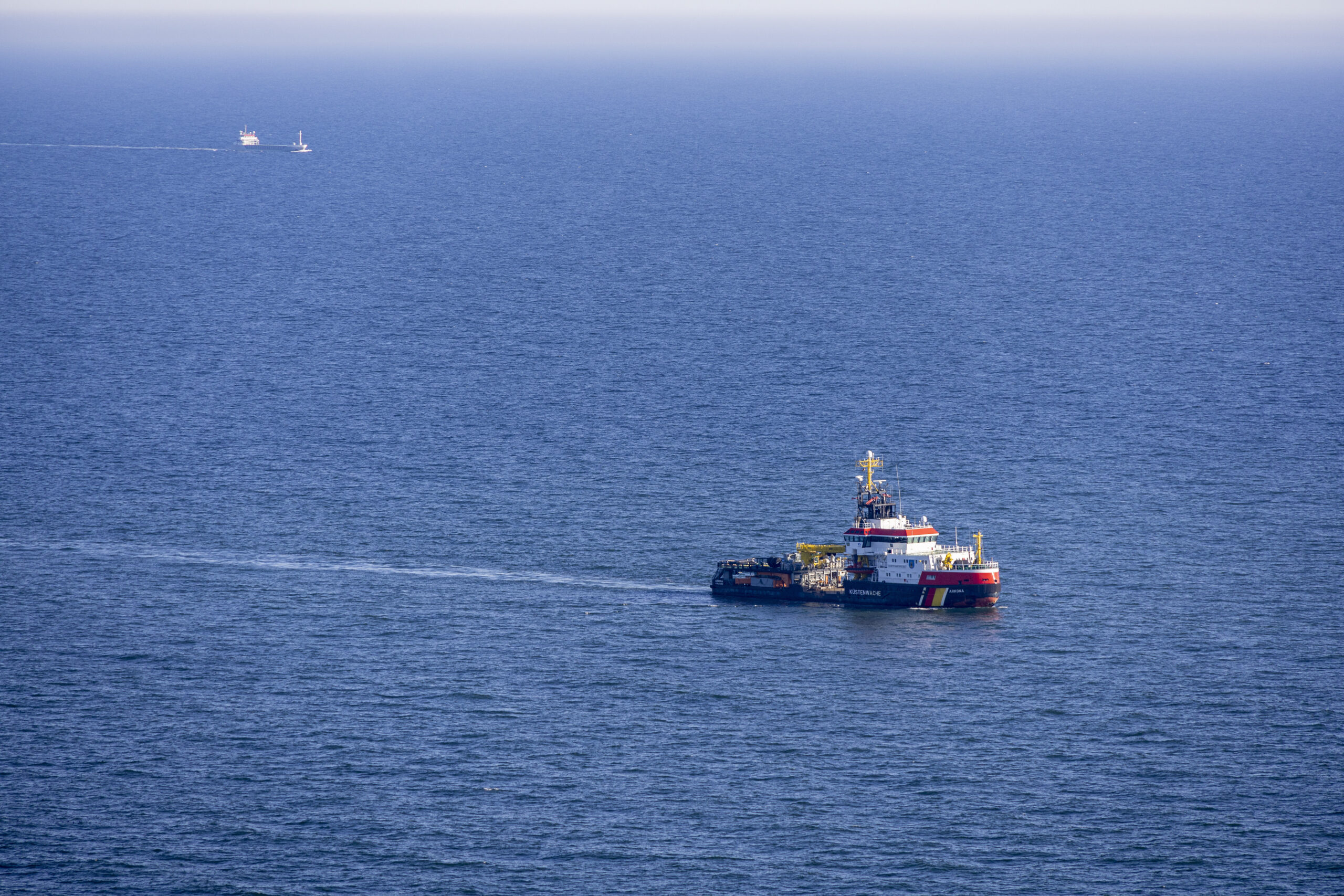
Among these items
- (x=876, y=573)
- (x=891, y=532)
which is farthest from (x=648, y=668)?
(x=891, y=532)

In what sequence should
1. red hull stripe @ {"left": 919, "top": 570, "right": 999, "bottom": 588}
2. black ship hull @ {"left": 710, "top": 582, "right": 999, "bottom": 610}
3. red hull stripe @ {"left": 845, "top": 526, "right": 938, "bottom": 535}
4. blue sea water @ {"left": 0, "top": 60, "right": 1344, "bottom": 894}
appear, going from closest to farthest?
blue sea water @ {"left": 0, "top": 60, "right": 1344, "bottom": 894} → red hull stripe @ {"left": 919, "top": 570, "right": 999, "bottom": 588} → black ship hull @ {"left": 710, "top": 582, "right": 999, "bottom": 610} → red hull stripe @ {"left": 845, "top": 526, "right": 938, "bottom": 535}

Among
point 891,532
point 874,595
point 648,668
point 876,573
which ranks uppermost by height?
point 891,532

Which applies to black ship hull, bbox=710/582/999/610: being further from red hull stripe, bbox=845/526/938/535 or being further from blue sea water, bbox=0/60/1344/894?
red hull stripe, bbox=845/526/938/535

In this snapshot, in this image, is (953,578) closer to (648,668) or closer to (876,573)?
(876,573)

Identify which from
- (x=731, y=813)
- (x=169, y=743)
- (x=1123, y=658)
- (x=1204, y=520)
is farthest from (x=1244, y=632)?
(x=169, y=743)

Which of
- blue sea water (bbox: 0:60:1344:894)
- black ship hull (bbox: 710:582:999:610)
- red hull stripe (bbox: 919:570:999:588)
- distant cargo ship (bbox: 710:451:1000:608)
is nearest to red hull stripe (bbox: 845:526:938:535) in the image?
distant cargo ship (bbox: 710:451:1000:608)

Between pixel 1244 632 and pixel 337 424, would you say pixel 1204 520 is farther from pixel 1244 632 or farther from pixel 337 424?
pixel 337 424

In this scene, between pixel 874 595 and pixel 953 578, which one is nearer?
pixel 953 578

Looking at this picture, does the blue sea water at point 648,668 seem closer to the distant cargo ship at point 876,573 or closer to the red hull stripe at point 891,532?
the distant cargo ship at point 876,573
